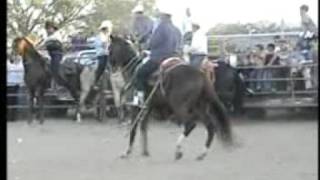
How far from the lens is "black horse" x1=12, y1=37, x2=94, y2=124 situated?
49.2 feet

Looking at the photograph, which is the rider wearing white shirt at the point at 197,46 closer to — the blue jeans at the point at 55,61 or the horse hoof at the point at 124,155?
the blue jeans at the point at 55,61

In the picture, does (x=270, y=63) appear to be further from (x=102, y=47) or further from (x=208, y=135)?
(x=208, y=135)

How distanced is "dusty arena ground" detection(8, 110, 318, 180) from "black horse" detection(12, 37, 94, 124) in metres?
0.60

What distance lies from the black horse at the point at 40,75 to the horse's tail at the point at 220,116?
17.5 ft

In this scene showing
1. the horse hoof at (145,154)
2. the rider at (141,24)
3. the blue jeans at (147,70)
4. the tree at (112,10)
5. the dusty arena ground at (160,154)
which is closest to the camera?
the dusty arena ground at (160,154)

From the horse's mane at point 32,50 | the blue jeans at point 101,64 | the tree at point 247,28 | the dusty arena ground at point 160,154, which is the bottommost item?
the dusty arena ground at point 160,154

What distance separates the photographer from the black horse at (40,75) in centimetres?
1501

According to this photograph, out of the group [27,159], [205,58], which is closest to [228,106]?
[205,58]

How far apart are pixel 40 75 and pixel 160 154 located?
5120 mm

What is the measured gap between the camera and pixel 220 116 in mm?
10344

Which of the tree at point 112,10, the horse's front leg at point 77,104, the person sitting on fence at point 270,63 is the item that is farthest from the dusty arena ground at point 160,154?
the tree at point 112,10

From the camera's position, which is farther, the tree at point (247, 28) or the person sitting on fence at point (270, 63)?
the tree at point (247, 28)
